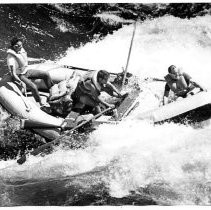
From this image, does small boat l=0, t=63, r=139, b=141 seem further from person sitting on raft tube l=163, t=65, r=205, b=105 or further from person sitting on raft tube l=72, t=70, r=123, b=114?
person sitting on raft tube l=163, t=65, r=205, b=105

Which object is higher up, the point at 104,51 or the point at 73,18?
the point at 73,18

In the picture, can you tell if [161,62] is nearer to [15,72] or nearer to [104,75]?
[104,75]

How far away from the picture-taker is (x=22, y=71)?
360 centimetres

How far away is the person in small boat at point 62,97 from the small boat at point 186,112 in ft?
1.75

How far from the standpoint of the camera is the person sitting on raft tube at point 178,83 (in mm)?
3557

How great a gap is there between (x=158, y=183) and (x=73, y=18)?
1.87 m

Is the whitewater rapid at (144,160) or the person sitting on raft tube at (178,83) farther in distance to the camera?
the person sitting on raft tube at (178,83)

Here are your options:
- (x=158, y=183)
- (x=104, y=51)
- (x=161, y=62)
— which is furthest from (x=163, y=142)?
A: (x=104, y=51)

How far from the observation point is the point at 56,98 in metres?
3.53

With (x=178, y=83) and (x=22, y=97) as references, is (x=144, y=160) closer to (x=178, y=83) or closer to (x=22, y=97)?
(x=178, y=83)

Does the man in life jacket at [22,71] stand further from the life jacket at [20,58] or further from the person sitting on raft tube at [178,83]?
the person sitting on raft tube at [178,83]

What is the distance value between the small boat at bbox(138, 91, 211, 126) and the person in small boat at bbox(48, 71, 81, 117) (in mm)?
533

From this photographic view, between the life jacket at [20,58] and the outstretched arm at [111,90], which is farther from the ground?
the life jacket at [20,58]

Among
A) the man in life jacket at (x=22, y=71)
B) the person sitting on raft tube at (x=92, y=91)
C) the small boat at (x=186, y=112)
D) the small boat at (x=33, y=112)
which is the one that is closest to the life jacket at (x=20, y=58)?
the man in life jacket at (x=22, y=71)
